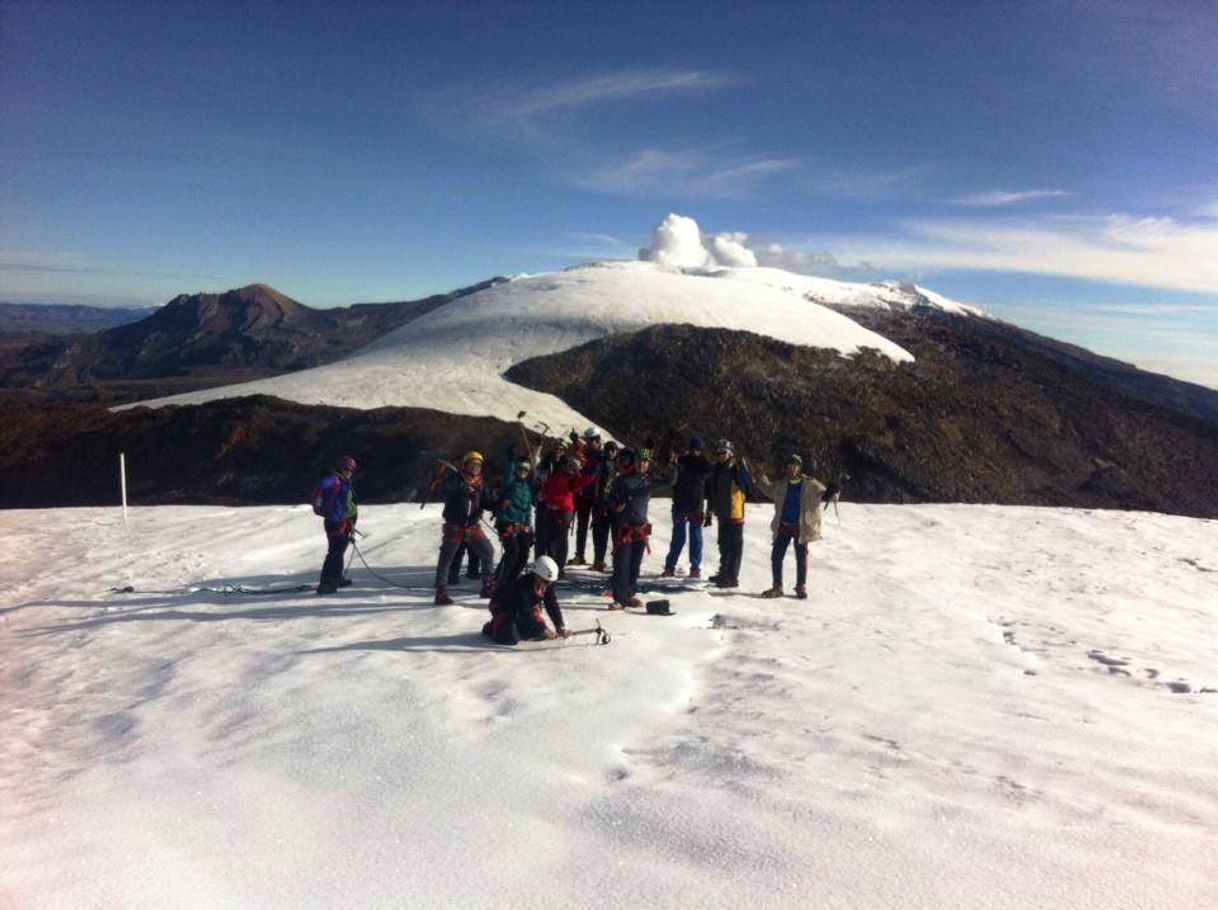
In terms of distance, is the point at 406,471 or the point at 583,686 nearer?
the point at 583,686

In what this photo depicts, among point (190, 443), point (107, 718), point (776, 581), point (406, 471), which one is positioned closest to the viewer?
point (107, 718)

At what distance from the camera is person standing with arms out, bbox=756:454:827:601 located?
10938 millimetres

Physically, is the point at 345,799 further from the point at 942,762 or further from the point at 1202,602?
the point at 1202,602

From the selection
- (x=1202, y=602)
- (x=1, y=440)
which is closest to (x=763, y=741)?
(x=1202, y=602)

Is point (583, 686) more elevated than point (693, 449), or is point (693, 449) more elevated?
point (693, 449)

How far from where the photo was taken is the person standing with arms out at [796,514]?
1094cm

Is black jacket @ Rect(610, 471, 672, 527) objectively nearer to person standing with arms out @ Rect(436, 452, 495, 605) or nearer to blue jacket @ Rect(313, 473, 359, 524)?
person standing with arms out @ Rect(436, 452, 495, 605)

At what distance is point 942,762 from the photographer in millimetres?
5227

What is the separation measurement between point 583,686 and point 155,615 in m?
6.78

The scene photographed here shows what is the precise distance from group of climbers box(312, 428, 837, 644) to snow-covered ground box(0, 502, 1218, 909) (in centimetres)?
53

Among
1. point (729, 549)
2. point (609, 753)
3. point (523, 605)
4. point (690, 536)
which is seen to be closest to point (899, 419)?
point (690, 536)

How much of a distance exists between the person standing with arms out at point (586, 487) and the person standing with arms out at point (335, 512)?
11.1 ft

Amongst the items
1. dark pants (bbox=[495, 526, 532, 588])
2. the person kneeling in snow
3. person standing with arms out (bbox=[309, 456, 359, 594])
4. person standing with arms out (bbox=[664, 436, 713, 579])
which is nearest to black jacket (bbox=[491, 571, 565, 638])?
the person kneeling in snow

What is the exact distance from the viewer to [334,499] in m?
10.6
